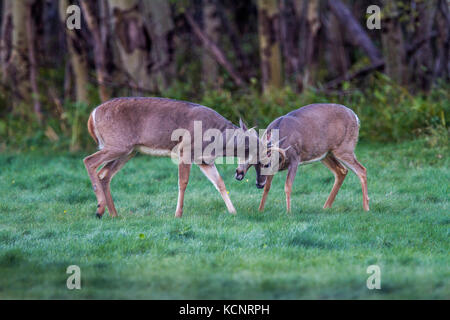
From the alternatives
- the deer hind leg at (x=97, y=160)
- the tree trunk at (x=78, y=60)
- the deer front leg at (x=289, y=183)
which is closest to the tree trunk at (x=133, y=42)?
the tree trunk at (x=78, y=60)

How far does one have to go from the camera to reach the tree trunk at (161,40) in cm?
1652

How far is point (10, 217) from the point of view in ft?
31.0

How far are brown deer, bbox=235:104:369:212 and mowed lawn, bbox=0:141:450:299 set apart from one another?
1.33 feet

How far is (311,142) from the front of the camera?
972 centimetres

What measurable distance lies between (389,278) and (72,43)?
12218 millimetres

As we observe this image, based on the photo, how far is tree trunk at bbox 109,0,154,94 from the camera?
15.5 metres

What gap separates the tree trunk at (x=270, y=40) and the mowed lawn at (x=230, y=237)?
523cm

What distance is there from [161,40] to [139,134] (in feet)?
31.2

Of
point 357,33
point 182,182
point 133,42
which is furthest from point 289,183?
point 357,33

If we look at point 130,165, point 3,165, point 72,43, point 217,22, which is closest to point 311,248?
point 130,165

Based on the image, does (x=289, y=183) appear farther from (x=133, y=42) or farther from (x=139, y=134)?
(x=133, y=42)

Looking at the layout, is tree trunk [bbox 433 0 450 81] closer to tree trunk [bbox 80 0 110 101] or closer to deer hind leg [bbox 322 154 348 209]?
tree trunk [bbox 80 0 110 101]

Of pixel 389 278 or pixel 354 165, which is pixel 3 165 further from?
pixel 389 278

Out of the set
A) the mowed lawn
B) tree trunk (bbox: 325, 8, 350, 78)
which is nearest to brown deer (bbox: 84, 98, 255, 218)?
the mowed lawn
